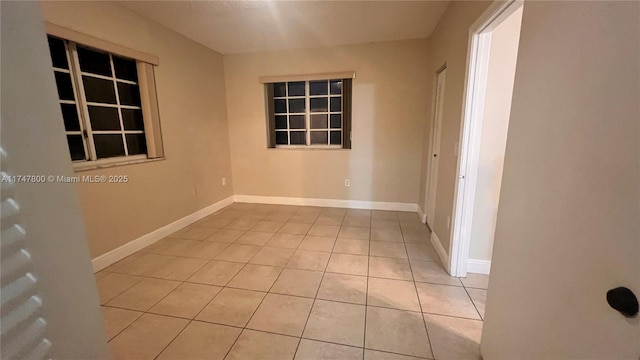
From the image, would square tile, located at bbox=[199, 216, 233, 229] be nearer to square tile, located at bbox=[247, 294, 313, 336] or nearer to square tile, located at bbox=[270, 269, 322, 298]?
square tile, located at bbox=[270, 269, 322, 298]

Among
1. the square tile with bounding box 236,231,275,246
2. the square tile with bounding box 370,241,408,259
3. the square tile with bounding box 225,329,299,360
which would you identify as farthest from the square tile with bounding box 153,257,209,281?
the square tile with bounding box 370,241,408,259

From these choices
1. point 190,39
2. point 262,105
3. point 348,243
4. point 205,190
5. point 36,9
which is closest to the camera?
point 36,9

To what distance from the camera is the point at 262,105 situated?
164 inches

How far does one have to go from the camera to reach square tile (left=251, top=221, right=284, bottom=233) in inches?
Result: 131

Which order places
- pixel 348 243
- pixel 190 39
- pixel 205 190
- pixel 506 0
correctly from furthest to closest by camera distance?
pixel 205 190
pixel 190 39
pixel 348 243
pixel 506 0

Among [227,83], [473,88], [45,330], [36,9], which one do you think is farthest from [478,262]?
[227,83]

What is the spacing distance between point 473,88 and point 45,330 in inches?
96.2

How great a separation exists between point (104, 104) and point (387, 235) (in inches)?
134

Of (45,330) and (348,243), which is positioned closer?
(45,330)

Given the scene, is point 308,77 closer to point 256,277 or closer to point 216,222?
point 216,222

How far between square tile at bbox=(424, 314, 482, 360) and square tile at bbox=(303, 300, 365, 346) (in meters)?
0.45

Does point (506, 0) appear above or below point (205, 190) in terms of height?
above

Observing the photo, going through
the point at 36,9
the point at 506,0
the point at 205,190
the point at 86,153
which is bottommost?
the point at 205,190

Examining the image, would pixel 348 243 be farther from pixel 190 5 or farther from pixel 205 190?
pixel 190 5
